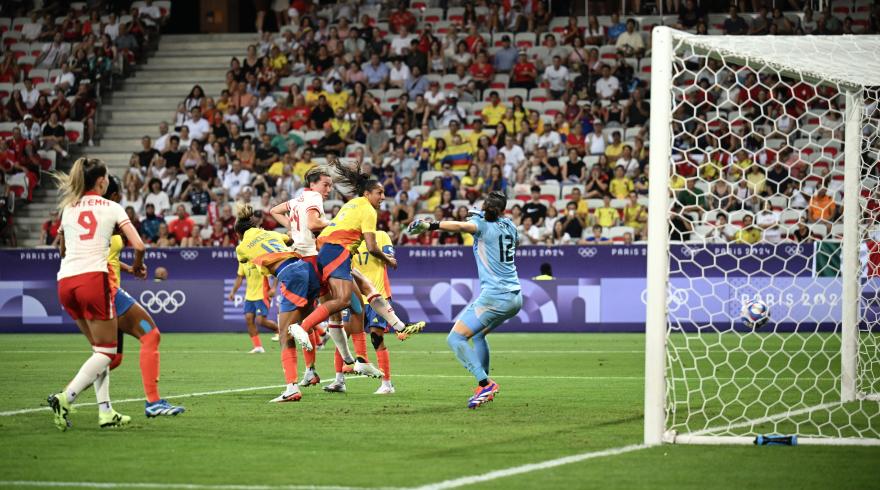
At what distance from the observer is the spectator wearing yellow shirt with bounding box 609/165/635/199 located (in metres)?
25.8

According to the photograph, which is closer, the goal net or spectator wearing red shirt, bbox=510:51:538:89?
the goal net

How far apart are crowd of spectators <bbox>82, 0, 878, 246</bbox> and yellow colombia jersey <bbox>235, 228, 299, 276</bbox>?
31.1 feet

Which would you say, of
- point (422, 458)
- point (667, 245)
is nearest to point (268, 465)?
point (422, 458)

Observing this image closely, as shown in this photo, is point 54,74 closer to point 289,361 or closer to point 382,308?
point 382,308

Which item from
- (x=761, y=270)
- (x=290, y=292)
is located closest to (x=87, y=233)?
(x=290, y=292)

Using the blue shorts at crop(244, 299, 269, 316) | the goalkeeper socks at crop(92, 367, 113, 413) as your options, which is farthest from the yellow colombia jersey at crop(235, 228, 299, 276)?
the blue shorts at crop(244, 299, 269, 316)

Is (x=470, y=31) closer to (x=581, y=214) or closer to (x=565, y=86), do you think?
(x=565, y=86)

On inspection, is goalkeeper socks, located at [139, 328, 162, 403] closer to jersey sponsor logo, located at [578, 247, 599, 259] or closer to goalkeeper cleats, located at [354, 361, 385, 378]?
goalkeeper cleats, located at [354, 361, 385, 378]

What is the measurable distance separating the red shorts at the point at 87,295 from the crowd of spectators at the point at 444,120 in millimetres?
15784

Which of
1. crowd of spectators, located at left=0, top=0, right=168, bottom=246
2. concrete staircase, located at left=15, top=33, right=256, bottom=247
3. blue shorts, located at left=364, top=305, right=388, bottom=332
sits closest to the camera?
blue shorts, located at left=364, top=305, right=388, bottom=332

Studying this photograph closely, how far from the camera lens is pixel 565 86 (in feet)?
95.7

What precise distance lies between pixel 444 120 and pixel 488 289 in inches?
690

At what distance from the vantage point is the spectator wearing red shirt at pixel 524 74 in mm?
29375

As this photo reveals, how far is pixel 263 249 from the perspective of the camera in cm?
1462
